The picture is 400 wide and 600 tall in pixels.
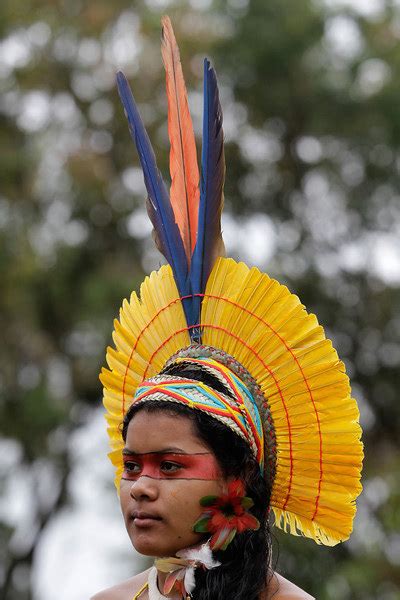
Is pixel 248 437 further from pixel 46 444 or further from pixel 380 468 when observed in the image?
pixel 46 444

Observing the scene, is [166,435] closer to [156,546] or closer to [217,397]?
[217,397]

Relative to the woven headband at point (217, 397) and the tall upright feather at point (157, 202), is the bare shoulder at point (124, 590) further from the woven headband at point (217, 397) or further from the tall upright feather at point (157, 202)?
the tall upright feather at point (157, 202)

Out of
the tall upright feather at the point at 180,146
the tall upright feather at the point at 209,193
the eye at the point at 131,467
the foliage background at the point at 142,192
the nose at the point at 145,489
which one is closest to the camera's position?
the nose at the point at 145,489

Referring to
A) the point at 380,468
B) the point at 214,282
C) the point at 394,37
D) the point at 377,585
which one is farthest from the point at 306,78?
the point at 214,282

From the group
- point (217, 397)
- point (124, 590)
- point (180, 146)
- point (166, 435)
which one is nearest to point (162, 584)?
point (124, 590)

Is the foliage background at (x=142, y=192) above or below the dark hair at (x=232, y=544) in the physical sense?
above

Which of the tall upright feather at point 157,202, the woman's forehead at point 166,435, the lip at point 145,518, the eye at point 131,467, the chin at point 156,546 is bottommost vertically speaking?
the chin at point 156,546

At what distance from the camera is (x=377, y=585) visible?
33.0ft

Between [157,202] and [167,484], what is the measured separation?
109cm

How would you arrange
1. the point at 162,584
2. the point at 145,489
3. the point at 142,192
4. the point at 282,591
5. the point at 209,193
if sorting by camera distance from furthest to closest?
the point at 142,192 < the point at 209,193 < the point at 162,584 < the point at 282,591 < the point at 145,489

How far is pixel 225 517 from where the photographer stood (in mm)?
3570

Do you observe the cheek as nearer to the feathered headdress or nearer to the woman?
the woman

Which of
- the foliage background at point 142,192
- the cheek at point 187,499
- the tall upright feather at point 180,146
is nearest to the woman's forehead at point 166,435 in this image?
the cheek at point 187,499

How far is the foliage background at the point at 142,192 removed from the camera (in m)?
14.0
